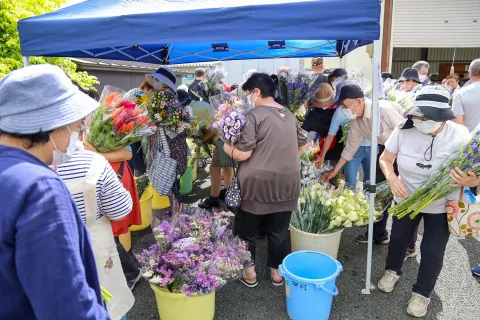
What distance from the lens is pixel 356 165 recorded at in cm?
382

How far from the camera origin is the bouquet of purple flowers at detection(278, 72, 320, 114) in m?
3.73

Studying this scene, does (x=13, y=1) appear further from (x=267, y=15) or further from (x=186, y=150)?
(x=267, y=15)

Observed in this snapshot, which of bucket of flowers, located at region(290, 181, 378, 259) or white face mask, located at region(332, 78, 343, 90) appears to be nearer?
bucket of flowers, located at region(290, 181, 378, 259)

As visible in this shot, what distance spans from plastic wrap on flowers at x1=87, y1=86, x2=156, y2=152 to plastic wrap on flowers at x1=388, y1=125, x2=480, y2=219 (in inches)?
82.3

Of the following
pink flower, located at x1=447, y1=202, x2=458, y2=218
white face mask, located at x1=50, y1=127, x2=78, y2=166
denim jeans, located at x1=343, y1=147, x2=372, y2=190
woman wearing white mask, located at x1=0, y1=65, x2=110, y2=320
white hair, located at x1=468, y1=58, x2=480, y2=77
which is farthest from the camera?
white hair, located at x1=468, y1=58, x2=480, y2=77

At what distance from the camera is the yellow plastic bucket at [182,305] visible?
2307 mm

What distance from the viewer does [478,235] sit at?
2.42m

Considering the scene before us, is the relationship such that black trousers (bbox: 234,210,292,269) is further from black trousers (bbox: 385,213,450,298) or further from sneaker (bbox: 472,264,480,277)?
sneaker (bbox: 472,264,480,277)

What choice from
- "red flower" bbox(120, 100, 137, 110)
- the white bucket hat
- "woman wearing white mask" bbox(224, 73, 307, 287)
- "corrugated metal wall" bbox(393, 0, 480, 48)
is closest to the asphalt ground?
"woman wearing white mask" bbox(224, 73, 307, 287)

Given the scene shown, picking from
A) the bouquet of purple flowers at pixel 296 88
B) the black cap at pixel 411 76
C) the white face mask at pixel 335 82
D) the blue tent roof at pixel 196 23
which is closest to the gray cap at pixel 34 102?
the blue tent roof at pixel 196 23

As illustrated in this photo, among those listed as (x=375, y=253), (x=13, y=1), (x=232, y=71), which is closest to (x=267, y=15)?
(x=375, y=253)

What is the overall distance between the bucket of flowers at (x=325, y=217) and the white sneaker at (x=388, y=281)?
48 cm

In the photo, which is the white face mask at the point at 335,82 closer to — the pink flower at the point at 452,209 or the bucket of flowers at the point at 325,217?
the bucket of flowers at the point at 325,217

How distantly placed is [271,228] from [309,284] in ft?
2.17
